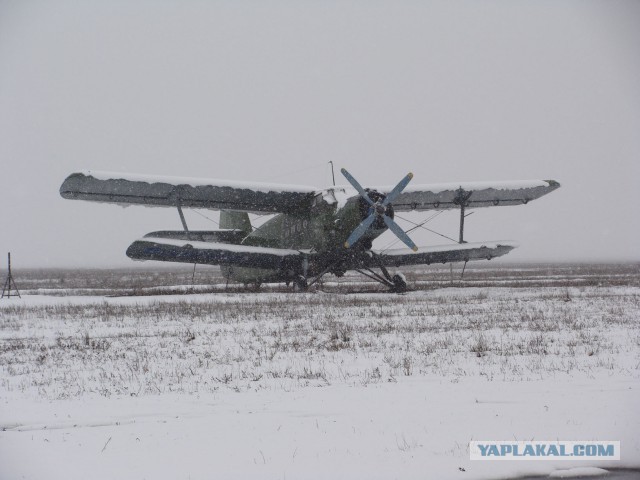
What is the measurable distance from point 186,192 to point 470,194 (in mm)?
9984

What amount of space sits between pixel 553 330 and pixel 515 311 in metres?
3.08

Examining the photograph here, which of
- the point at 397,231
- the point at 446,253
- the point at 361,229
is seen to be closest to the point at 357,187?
the point at 361,229

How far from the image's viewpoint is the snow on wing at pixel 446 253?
19.9m

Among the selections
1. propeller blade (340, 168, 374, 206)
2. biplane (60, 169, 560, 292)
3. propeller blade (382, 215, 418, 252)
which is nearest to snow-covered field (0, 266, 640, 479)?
propeller blade (382, 215, 418, 252)

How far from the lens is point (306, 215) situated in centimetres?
2025

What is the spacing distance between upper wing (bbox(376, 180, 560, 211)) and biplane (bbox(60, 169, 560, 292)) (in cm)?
4

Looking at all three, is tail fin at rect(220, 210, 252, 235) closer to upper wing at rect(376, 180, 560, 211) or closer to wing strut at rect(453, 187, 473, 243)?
upper wing at rect(376, 180, 560, 211)

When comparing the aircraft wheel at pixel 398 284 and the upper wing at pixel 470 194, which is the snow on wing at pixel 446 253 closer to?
the aircraft wheel at pixel 398 284

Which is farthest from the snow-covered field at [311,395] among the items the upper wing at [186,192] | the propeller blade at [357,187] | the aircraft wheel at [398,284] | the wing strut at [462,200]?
the wing strut at [462,200]

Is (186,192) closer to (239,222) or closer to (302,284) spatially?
(302,284)

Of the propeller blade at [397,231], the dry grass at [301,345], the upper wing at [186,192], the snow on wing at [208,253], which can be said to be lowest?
the dry grass at [301,345]

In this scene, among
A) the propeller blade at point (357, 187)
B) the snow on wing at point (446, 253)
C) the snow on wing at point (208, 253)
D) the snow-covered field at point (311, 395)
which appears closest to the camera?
the snow-covered field at point (311, 395)

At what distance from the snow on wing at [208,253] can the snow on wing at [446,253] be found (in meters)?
3.34

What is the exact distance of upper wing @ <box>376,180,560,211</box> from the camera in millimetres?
20281
